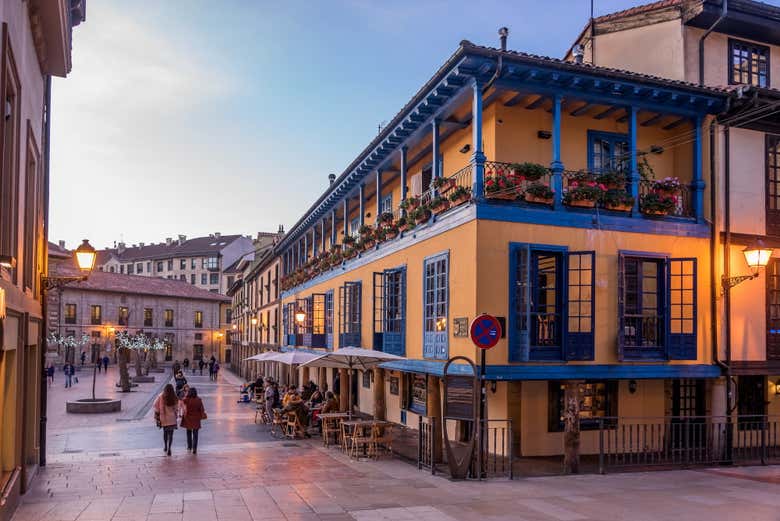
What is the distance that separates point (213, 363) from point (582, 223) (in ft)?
134

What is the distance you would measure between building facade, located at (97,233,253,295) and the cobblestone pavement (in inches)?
3433

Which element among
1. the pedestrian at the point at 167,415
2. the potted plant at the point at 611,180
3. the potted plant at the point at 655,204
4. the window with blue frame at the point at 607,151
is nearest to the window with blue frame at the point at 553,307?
the potted plant at the point at 611,180

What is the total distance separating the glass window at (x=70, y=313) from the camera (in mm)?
67250

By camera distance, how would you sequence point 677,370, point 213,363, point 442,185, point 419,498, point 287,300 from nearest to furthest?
point 419,498 → point 677,370 → point 442,185 → point 287,300 → point 213,363

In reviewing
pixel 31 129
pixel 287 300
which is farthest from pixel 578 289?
pixel 287 300

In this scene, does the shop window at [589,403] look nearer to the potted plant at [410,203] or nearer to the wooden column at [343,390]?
the potted plant at [410,203]

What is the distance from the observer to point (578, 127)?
53.5 feet

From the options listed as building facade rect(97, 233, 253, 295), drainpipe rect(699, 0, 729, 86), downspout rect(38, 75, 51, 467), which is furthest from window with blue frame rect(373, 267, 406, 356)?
building facade rect(97, 233, 253, 295)

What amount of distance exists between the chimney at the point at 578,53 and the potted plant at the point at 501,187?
7.03 meters

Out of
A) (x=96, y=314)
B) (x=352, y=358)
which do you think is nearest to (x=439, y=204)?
(x=352, y=358)

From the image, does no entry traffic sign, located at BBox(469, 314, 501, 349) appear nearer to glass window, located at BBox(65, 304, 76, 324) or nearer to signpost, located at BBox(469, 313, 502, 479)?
signpost, located at BBox(469, 313, 502, 479)

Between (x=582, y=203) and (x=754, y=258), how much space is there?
3.70 meters

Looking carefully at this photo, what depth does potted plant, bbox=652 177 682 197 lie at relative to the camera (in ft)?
50.4

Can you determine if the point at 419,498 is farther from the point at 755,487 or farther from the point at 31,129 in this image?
the point at 31,129
